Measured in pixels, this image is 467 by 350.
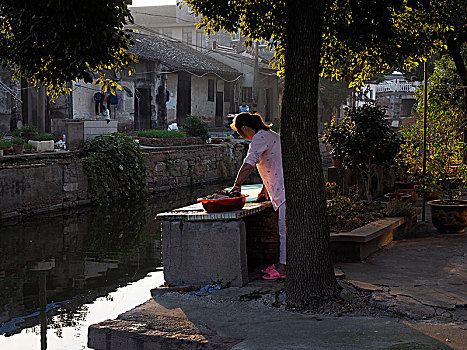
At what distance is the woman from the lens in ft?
20.8

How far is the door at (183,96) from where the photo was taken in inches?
1307

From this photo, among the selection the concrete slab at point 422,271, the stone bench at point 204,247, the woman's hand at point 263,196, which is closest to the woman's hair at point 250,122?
the woman's hand at point 263,196

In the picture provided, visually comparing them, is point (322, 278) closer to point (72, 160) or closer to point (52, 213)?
point (52, 213)

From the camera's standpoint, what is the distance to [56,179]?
15406mm

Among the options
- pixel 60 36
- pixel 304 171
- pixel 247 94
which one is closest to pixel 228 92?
pixel 247 94

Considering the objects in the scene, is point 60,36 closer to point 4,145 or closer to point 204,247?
point 204,247

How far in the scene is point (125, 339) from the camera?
4.74m

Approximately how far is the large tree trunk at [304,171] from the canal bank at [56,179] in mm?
10028

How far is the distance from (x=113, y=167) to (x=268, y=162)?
11341mm

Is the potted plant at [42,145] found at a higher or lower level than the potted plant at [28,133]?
lower

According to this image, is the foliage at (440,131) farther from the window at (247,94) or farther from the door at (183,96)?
the window at (247,94)

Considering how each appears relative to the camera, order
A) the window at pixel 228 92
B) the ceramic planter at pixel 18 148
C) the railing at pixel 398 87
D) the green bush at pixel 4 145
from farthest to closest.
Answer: the railing at pixel 398 87 < the window at pixel 228 92 < the ceramic planter at pixel 18 148 < the green bush at pixel 4 145

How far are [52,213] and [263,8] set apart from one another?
9.81 metres

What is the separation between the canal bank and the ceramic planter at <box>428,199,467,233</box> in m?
9.33
